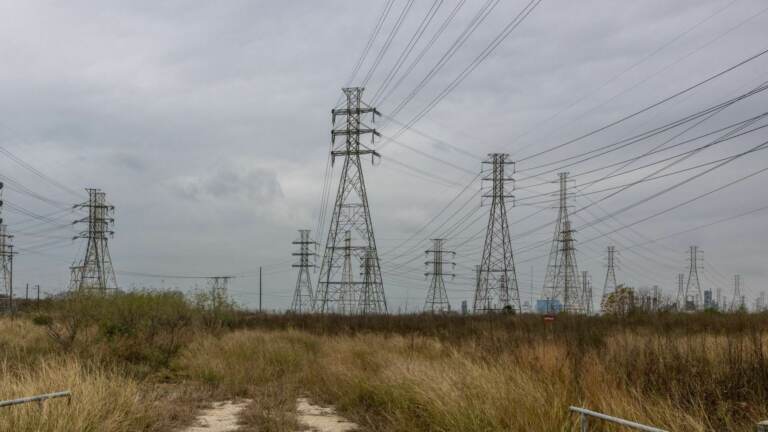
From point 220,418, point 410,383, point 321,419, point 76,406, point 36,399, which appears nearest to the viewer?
point 36,399

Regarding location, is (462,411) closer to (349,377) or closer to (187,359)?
(349,377)

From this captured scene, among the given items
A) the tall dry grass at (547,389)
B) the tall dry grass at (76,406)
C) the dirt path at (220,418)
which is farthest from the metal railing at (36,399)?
the tall dry grass at (547,389)

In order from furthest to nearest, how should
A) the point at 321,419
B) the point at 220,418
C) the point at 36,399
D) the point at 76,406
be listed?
the point at 220,418
the point at 321,419
the point at 76,406
the point at 36,399

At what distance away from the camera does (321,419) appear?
453 inches

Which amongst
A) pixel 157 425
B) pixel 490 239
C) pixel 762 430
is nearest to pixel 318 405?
pixel 157 425

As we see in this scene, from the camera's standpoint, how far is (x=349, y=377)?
43.9 feet

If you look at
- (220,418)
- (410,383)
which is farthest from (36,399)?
(410,383)

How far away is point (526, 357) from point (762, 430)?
23.1ft

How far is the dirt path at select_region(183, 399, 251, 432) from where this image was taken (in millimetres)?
10645

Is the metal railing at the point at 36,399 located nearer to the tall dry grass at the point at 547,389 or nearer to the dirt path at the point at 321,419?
the tall dry grass at the point at 547,389

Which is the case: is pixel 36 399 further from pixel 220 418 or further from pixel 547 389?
pixel 547 389

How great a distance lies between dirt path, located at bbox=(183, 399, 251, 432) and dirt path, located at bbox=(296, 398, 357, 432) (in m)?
1.08

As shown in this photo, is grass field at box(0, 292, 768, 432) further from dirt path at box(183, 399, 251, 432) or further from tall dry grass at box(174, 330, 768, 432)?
dirt path at box(183, 399, 251, 432)

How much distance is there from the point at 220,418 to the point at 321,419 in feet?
5.66
